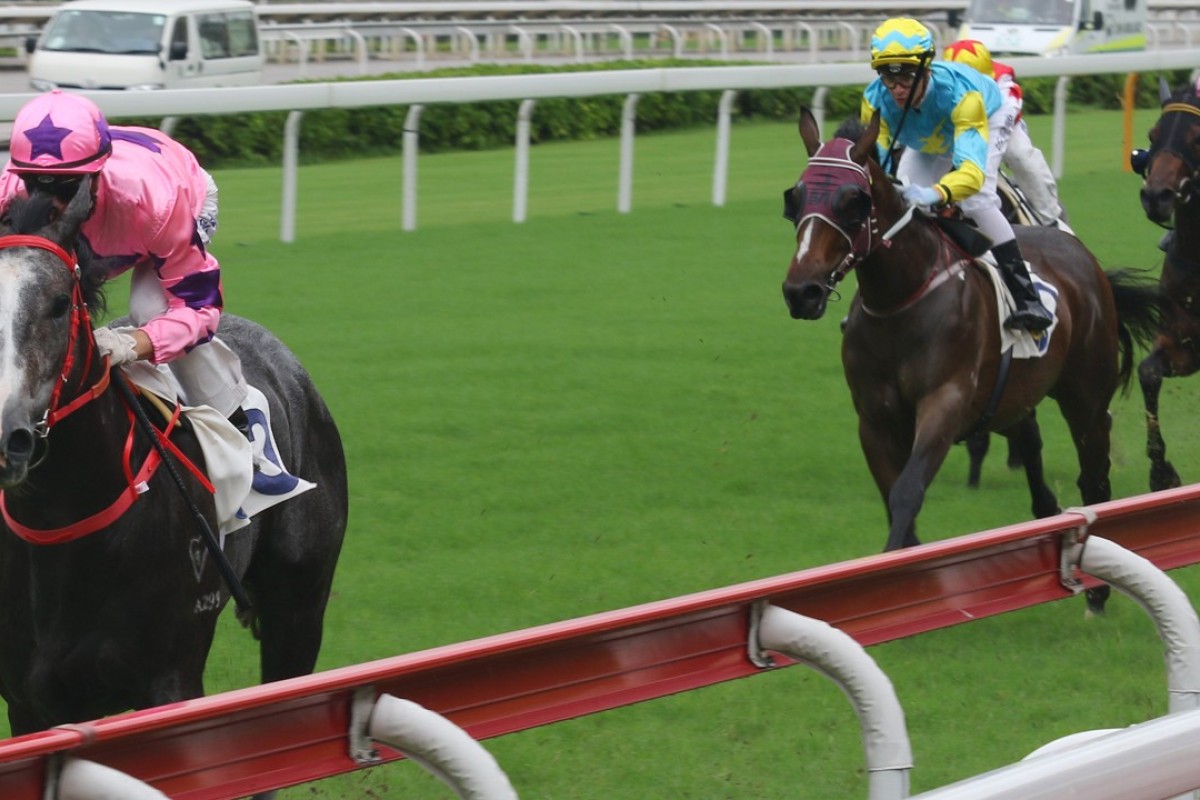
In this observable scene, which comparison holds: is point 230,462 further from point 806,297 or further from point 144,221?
point 806,297

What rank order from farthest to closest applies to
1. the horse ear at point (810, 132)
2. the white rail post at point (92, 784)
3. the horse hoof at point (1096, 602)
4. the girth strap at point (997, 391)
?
the girth strap at point (997, 391)
the horse ear at point (810, 132)
the horse hoof at point (1096, 602)
the white rail post at point (92, 784)

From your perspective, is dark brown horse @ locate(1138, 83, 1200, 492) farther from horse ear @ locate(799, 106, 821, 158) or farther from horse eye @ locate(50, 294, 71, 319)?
horse eye @ locate(50, 294, 71, 319)

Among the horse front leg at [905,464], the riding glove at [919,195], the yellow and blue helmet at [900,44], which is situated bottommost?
the horse front leg at [905,464]

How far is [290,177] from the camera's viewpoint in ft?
36.2

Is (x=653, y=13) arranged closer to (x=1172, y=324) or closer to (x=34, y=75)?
(x=34, y=75)

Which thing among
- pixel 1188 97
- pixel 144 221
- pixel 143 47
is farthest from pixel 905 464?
pixel 143 47

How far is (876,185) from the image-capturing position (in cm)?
525

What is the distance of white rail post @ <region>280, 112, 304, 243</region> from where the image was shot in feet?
36.1

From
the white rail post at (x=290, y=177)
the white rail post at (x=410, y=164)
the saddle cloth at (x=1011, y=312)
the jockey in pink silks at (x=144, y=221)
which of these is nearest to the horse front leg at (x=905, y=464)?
the saddle cloth at (x=1011, y=312)

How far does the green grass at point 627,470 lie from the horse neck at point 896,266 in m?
0.85

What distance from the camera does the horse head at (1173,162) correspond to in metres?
6.67

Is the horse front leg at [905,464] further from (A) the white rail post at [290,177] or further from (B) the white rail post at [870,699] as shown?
(A) the white rail post at [290,177]

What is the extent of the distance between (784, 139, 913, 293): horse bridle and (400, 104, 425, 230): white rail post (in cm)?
654

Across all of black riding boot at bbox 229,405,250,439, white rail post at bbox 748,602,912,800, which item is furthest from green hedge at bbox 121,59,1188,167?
white rail post at bbox 748,602,912,800
